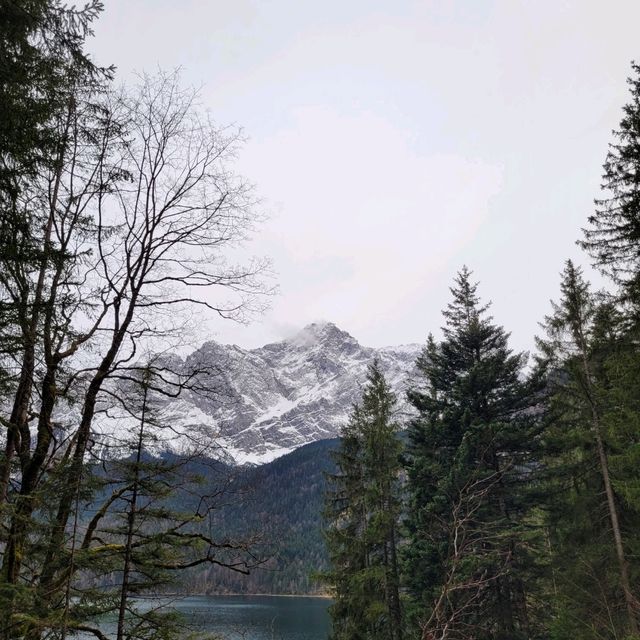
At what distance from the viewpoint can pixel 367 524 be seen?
16.7 metres

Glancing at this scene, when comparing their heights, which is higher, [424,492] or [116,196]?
[116,196]

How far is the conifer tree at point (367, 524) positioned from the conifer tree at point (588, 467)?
5037 mm

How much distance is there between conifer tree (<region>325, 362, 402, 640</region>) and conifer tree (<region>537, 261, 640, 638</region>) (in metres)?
5.04

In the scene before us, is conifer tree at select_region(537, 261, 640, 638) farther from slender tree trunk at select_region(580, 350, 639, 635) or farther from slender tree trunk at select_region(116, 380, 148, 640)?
slender tree trunk at select_region(116, 380, 148, 640)

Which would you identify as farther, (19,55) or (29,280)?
(29,280)

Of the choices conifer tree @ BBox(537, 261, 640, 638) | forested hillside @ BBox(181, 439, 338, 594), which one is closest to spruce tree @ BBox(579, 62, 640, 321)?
conifer tree @ BBox(537, 261, 640, 638)

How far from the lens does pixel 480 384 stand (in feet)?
55.5

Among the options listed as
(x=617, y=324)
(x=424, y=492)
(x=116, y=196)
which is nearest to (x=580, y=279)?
(x=617, y=324)

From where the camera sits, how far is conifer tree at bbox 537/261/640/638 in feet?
41.0

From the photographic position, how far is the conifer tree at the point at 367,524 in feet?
51.2

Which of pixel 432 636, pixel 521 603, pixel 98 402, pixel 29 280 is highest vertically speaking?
pixel 29 280

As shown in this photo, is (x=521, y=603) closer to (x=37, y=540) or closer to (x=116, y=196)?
(x=37, y=540)

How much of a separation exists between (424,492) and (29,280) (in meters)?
14.8

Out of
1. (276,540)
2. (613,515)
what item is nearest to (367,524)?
(613,515)
